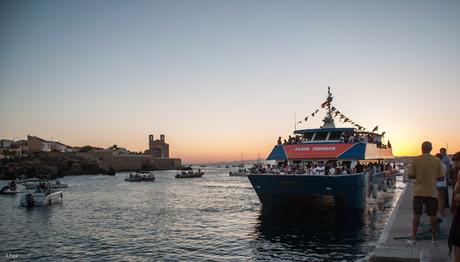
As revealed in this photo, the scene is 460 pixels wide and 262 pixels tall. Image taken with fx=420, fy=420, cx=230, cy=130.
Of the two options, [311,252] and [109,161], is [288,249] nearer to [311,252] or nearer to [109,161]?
[311,252]

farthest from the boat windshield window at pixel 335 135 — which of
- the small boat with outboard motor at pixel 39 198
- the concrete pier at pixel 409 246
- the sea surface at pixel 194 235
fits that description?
the small boat with outboard motor at pixel 39 198

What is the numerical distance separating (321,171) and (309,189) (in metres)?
1.24

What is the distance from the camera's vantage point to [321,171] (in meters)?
23.6

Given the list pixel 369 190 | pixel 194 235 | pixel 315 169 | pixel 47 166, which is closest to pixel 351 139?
pixel 369 190

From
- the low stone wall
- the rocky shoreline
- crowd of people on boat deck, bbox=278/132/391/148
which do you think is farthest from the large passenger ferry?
the low stone wall

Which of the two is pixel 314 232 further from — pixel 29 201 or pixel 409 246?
pixel 29 201

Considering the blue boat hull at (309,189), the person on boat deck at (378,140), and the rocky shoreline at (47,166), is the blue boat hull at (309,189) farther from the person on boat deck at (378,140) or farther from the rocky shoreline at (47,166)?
the rocky shoreline at (47,166)

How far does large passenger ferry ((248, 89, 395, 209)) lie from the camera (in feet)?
76.8

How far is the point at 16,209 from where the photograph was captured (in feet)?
111

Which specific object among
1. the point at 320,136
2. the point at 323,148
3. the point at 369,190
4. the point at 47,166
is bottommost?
the point at 369,190

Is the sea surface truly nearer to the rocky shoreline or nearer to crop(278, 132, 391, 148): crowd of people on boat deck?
crop(278, 132, 391, 148): crowd of people on boat deck

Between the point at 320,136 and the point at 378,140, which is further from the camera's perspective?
the point at 378,140

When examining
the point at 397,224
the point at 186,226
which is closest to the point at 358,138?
the point at 186,226

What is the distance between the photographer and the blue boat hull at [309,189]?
2308 centimetres
